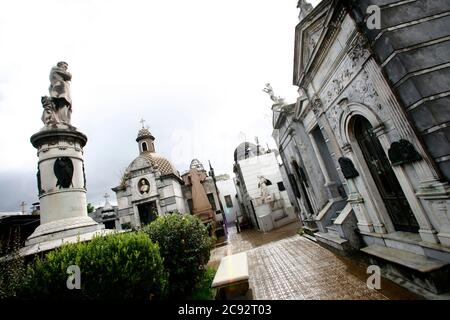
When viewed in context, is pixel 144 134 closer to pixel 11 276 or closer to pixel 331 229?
pixel 331 229

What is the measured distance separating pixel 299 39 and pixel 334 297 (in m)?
7.55

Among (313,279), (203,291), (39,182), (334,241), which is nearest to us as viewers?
(313,279)

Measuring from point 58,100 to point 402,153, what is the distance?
34.4 feet

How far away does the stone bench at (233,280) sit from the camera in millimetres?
5070

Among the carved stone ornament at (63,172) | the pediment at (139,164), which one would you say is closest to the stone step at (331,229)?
the carved stone ornament at (63,172)

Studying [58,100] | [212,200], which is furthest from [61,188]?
[212,200]

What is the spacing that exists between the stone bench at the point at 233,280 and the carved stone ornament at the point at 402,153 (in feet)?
13.0

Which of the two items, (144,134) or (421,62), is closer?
(421,62)

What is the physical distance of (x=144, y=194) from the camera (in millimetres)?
20891

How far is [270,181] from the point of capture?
78.8ft

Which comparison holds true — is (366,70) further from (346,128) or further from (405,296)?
(405,296)

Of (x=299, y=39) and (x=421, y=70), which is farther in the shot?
(x=299, y=39)

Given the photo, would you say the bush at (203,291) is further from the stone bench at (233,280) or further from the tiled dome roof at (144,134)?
the tiled dome roof at (144,134)
